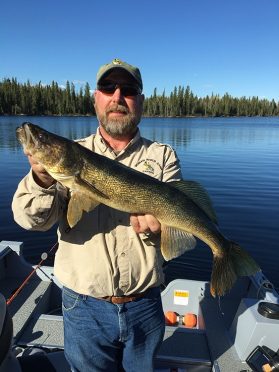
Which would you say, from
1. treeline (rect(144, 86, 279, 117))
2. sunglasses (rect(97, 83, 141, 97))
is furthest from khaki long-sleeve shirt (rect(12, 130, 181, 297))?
treeline (rect(144, 86, 279, 117))

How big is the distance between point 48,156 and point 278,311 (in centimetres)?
334

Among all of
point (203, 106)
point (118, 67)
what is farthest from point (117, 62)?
point (203, 106)

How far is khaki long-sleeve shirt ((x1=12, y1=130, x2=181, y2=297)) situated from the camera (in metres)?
2.83

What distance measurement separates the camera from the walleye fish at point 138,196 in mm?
2936

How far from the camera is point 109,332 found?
3.00 metres

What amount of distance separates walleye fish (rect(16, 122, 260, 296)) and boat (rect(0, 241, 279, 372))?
110cm

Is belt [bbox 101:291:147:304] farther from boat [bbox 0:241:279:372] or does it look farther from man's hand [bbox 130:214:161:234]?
boat [bbox 0:241:279:372]

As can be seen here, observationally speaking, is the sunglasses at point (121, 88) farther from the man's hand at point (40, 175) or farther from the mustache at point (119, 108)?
the man's hand at point (40, 175)

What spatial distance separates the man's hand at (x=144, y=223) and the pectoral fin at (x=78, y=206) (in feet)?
1.17

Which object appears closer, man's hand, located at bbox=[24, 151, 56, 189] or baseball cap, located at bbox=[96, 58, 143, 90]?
man's hand, located at bbox=[24, 151, 56, 189]

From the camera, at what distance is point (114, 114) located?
3186mm

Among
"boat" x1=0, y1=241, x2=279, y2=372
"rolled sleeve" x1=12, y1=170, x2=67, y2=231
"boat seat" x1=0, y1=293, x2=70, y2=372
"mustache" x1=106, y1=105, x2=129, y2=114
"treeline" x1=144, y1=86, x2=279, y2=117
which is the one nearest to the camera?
"boat seat" x1=0, y1=293, x2=70, y2=372

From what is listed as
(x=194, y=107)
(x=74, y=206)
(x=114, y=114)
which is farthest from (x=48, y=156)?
(x=194, y=107)

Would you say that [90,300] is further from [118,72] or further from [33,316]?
[33,316]
